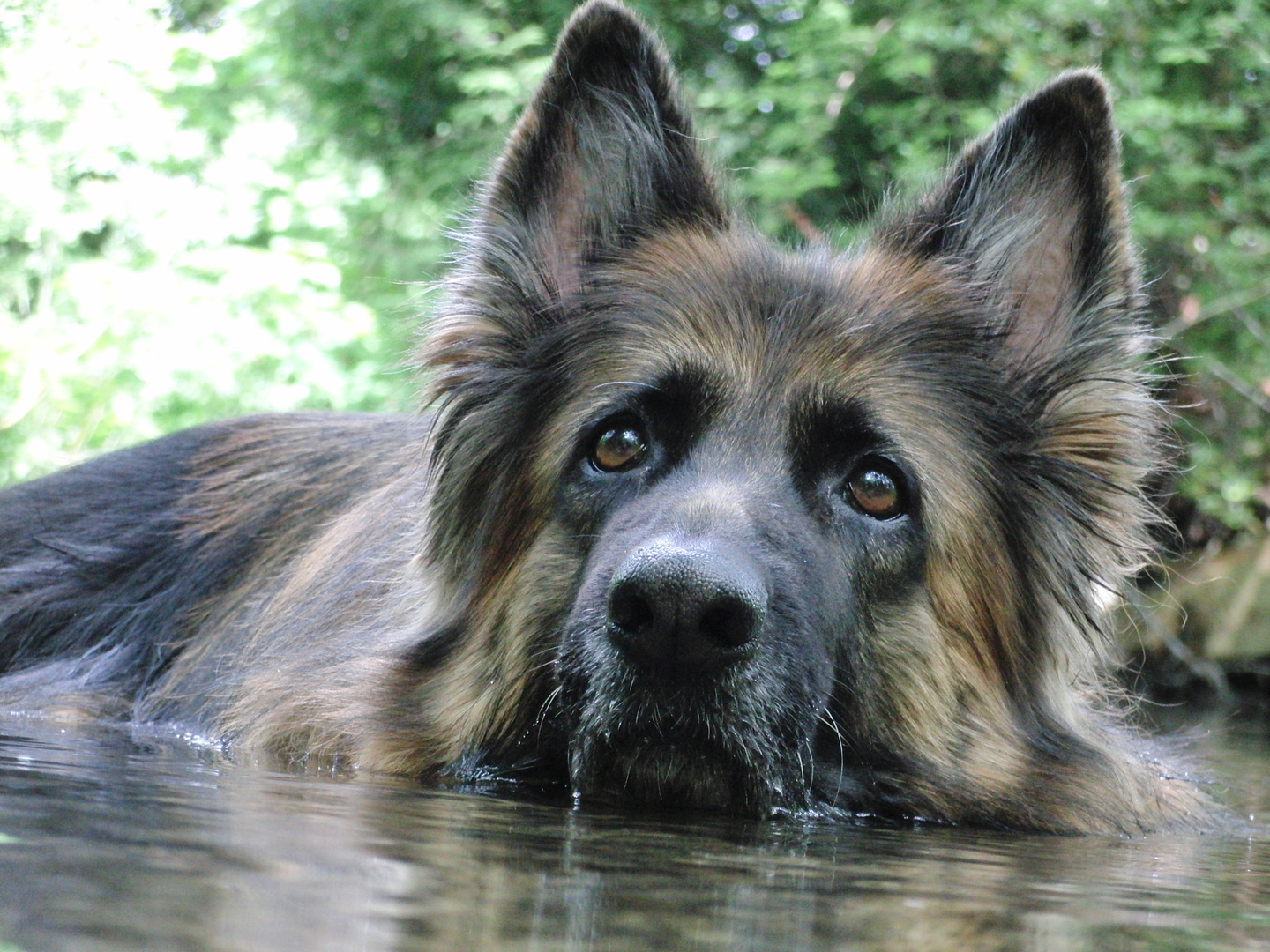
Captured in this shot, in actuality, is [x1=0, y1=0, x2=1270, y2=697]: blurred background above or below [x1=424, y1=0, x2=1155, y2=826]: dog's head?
above

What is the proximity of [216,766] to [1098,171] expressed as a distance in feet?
10.6

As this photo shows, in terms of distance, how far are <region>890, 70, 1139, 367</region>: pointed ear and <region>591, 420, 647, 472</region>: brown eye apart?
127 centimetres

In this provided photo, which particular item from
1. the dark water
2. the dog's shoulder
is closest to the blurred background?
the dog's shoulder

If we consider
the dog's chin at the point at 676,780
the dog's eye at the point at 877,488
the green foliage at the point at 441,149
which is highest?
the green foliage at the point at 441,149

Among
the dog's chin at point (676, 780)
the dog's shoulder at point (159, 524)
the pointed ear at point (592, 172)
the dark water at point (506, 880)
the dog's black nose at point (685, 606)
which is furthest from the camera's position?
the dog's shoulder at point (159, 524)

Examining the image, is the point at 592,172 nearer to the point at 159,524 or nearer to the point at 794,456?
the point at 794,456

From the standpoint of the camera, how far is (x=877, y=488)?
166 inches

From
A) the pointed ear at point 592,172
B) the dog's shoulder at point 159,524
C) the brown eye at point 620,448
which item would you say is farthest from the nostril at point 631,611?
the dog's shoulder at point 159,524

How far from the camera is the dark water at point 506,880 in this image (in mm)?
1599

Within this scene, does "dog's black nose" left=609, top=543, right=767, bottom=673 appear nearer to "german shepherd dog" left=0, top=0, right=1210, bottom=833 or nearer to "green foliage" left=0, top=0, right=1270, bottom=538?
"german shepherd dog" left=0, top=0, right=1210, bottom=833

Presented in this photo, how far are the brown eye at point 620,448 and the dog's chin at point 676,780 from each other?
0.91m

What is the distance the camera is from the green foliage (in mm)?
10102

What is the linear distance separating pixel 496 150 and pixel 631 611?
587cm

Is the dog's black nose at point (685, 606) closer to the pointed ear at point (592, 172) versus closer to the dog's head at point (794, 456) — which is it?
the dog's head at point (794, 456)
